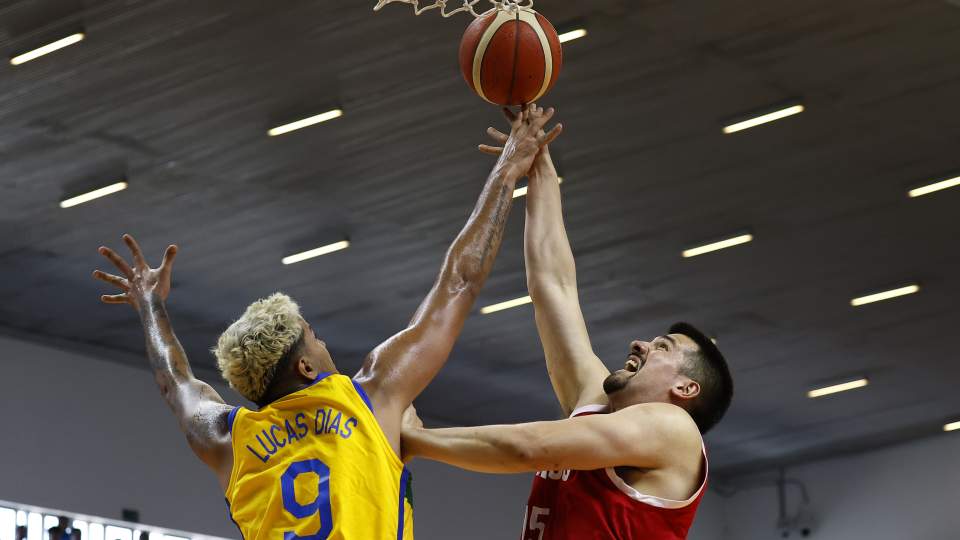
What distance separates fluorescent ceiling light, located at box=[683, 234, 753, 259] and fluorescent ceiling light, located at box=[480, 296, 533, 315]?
207 cm

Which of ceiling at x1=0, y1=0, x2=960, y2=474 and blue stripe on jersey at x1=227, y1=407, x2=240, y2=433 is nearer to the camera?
blue stripe on jersey at x1=227, y1=407, x2=240, y2=433

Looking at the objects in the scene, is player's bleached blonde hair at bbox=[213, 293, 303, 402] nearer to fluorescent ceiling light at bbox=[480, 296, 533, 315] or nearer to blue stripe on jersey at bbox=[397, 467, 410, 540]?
blue stripe on jersey at bbox=[397, 467, 410, 540]

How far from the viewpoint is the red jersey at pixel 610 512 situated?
18.0 feet

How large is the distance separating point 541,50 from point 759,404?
17310 mm

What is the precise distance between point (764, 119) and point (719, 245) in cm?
308

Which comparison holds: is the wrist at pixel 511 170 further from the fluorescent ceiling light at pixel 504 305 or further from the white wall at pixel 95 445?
the white wall at pixel 95 445

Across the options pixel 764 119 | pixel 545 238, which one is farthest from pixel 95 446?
pixel 545 238

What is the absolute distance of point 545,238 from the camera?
22.1 ft

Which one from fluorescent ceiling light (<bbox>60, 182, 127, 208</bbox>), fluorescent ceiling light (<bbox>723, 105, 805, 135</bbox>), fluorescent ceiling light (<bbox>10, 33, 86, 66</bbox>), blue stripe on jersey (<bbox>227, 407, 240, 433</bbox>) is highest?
blue stripe on jersey (<bbox>227, 407, 240, 433</bbox>)

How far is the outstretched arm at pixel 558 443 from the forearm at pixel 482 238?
1.72ft

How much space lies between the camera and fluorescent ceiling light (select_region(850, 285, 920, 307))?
19641 mm

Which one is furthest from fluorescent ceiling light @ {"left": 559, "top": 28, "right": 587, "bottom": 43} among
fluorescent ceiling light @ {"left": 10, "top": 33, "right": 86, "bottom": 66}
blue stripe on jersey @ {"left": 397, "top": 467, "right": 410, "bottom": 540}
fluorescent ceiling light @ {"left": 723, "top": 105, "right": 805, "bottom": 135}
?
blue stripe on jersey @ {"left": 397, "top": 467, "right": 410, "bottom": 540}

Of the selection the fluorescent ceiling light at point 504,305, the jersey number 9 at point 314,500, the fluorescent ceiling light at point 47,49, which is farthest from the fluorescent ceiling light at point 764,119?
the jersey number 9 at point 314,500

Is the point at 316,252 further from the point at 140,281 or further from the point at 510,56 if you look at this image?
the point at 140,281
